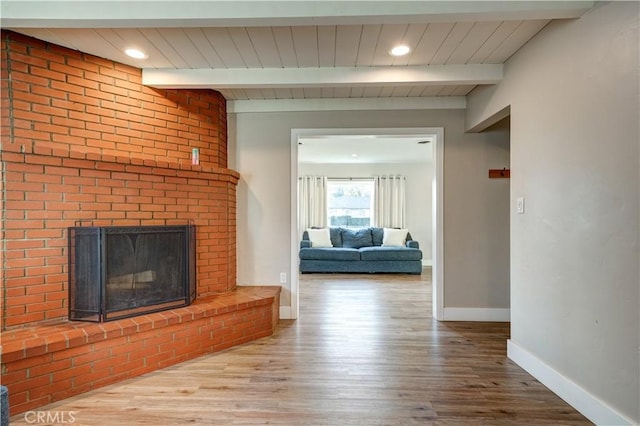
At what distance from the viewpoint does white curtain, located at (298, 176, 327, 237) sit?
724 cm

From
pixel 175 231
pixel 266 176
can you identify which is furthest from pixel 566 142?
pixel 175 231

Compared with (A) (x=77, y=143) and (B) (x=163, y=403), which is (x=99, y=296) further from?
(A) (x=77, y=143)

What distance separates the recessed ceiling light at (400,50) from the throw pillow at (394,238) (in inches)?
176

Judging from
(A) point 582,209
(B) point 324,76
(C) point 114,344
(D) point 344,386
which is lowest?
(D) point 344,386

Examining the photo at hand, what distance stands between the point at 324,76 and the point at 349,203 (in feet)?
16.4

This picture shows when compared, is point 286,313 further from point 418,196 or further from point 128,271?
point 418,196

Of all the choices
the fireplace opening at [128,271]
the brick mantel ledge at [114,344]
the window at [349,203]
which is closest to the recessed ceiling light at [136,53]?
the fireplace opening at [128,271]

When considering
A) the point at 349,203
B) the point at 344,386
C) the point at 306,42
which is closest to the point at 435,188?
the point at 306,42

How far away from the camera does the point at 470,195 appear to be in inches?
128

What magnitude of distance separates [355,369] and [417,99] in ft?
8.42

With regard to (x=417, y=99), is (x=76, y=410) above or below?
below

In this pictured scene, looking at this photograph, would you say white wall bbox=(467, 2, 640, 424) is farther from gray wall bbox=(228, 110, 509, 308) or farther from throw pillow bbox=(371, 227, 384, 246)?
throw pillow bbox=(371, 227, 384, 246)

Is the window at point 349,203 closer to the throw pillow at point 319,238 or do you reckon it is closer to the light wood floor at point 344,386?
the throw pillow at point 319,238

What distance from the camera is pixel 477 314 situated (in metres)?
3.23
